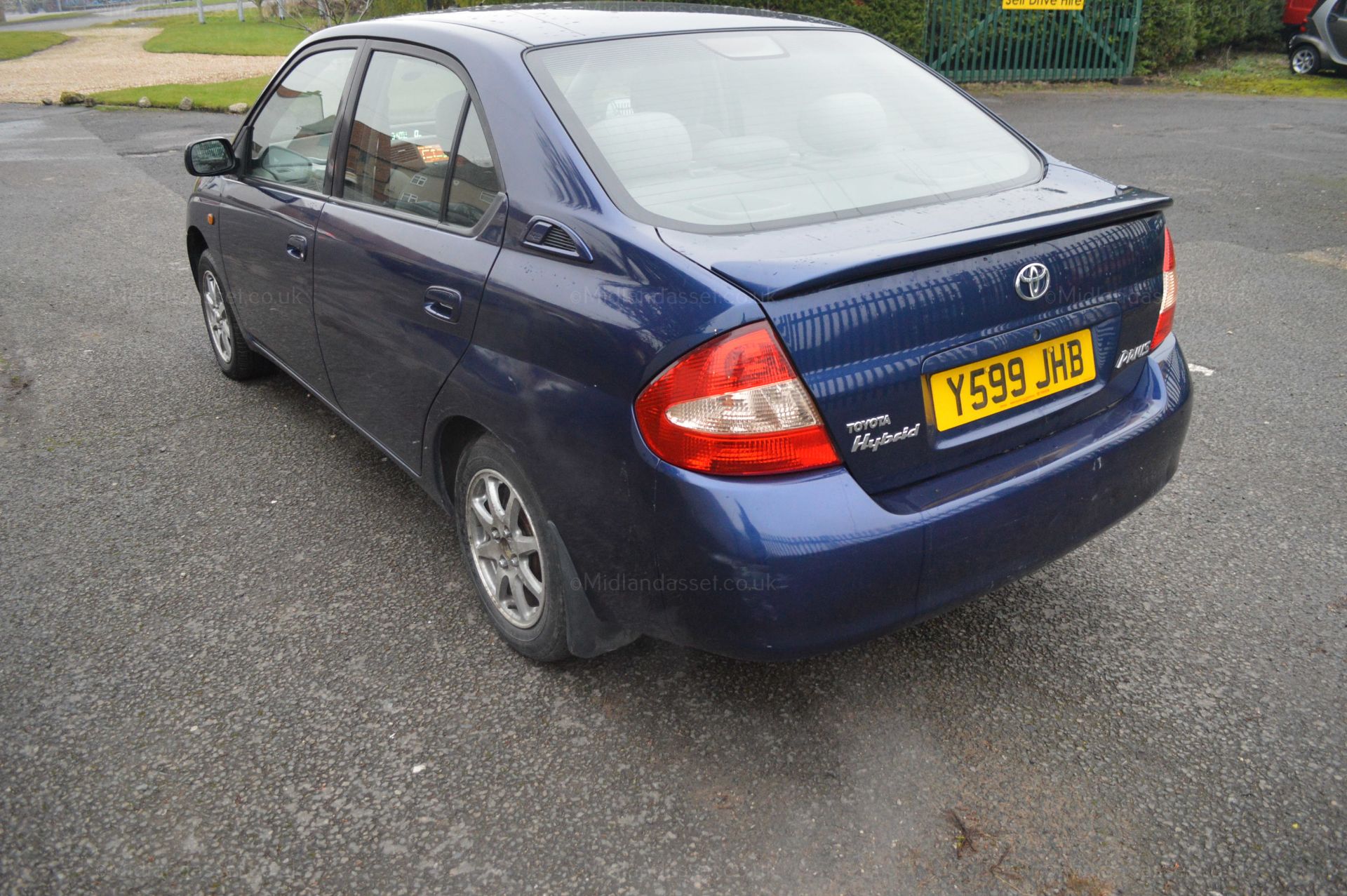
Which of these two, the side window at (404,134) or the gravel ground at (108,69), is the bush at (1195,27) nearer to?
the gravel ground at (108,69)

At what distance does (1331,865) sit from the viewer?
84.4 inches

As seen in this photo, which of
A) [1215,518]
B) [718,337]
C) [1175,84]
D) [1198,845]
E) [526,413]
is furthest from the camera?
[1175,84]

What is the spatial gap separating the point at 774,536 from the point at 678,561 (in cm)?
23

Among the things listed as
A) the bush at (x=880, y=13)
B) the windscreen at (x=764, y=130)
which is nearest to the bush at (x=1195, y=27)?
the bush at (x=880, y=13)

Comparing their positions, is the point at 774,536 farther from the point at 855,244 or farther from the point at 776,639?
the point at 855,244

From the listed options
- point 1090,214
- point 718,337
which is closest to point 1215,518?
point 1090,214

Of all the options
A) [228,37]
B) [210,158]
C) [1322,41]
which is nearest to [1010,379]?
[210,158]

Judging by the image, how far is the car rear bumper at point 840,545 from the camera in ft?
6.89

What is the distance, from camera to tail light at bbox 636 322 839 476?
2.07 meters

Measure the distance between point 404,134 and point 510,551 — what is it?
1.33 m

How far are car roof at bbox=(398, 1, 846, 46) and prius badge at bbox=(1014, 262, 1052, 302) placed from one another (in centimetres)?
132

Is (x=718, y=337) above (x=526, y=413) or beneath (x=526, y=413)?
above

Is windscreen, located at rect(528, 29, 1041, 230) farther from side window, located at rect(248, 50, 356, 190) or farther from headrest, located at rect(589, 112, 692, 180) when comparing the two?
side window, located at rect(248, 50, 356, 190)

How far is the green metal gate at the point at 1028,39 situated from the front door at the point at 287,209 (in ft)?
44.7
